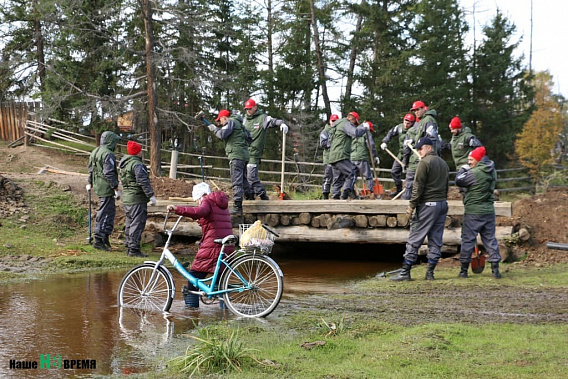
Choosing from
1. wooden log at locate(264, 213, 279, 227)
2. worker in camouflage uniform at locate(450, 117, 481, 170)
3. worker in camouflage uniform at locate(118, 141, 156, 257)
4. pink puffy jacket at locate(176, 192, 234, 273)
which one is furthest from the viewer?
worker in camouflage uniform at locate(450, 117, 481, 170)

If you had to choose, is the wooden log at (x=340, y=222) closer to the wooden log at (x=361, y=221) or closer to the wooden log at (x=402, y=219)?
the wooden log at (x=361, y=221)

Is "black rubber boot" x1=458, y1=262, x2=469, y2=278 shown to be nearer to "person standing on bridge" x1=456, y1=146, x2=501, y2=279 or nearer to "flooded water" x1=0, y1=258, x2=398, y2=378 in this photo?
"person standing on bridge" x1=456, y1=146, x2=501, y2=279

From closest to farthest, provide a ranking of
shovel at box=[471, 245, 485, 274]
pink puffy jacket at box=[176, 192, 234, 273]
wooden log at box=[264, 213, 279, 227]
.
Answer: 1. pink puffy jacket at box=[176, 192, 234, 273]
2. shovel at box=[471, 245, 485, 274]
3. wooden log at box=[264, 213, 279, 227]

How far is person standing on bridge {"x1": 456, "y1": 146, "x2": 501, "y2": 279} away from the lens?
10.1 metres

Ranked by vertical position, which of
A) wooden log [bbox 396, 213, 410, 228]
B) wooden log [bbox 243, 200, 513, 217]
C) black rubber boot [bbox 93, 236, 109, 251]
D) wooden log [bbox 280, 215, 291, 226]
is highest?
wooden log [bbox 243, 200, 513, 217]

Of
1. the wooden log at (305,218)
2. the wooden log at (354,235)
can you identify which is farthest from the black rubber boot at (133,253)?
the wooden log at (305,218)

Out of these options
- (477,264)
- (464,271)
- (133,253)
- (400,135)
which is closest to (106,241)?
(133,253)

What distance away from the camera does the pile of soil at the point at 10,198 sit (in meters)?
13.8

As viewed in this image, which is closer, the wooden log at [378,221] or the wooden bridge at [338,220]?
the wooden bridge at [338,220]

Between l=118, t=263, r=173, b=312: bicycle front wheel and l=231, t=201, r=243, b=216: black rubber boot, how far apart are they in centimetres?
537

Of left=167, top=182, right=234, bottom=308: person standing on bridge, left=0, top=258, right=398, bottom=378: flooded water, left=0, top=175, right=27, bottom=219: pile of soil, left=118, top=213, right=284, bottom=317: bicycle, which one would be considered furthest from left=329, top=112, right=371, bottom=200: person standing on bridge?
left=0, top=175, right=27, bottom=219: pile of soil

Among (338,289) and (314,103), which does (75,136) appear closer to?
(314,103)

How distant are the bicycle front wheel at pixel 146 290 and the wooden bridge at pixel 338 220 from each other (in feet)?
18.6

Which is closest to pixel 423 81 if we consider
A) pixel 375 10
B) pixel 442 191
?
pixel 375 10
